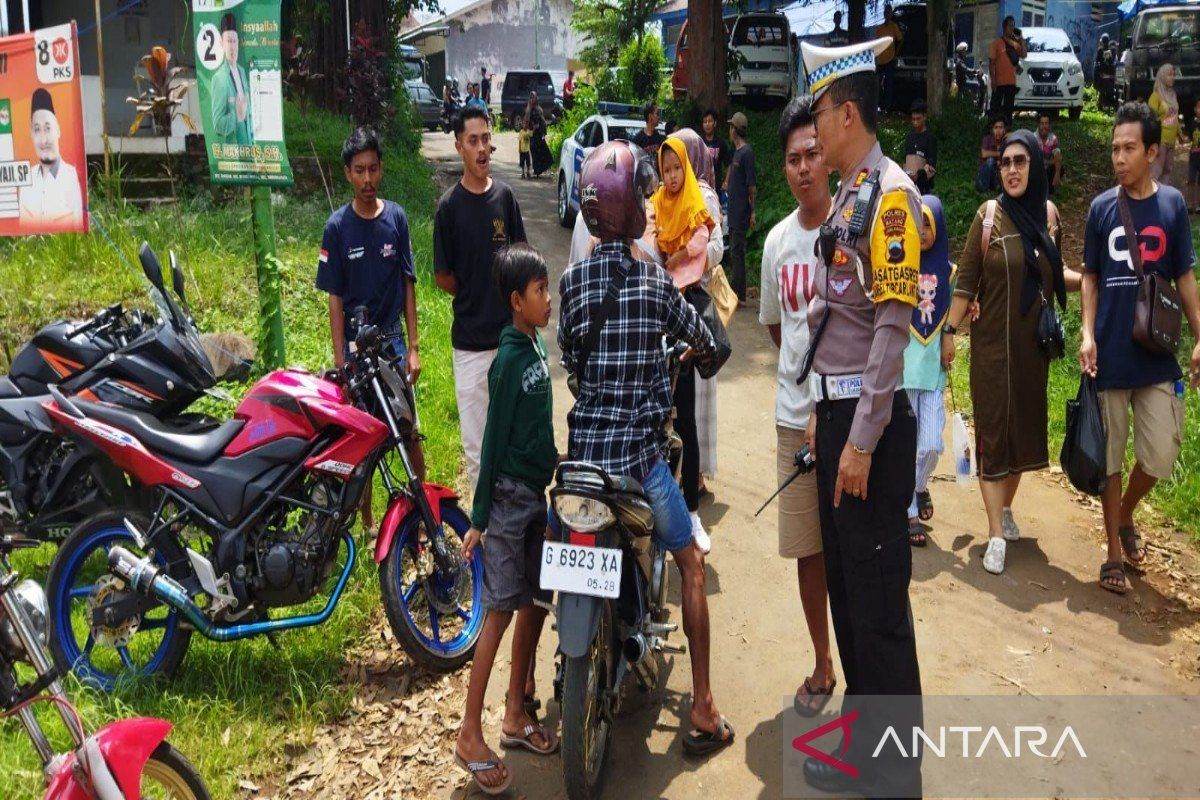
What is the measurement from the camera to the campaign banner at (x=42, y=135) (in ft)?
22.7

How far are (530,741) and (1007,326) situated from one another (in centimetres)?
330

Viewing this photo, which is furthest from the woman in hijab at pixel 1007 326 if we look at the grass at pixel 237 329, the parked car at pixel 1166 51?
the parked car at pixel 1166 51

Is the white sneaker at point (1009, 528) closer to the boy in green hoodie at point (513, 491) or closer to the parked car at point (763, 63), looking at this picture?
the boy in green hoodie at point (513, 491)

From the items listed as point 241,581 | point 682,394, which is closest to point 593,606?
point 241,581

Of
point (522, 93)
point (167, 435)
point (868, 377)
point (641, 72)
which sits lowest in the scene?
point (167, 435)

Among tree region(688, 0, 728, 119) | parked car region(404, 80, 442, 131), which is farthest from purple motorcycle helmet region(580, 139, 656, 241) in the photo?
parked car region(404, 80, 442, 131)

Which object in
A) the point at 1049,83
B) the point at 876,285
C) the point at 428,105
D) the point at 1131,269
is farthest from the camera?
the point at 428,105

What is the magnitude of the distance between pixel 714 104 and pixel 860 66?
44.2 feet

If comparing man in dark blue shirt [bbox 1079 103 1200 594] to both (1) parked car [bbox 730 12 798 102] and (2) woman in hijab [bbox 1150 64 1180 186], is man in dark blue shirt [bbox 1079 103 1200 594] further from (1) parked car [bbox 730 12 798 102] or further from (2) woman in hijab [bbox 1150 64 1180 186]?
(1) parked car [bbox 730 12 798 102]

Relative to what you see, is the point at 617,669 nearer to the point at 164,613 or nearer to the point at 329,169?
the point at 164,613

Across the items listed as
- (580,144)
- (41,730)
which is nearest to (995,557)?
(41,730)

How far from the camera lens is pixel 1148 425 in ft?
16.6

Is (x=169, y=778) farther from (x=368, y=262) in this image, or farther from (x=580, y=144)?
(x=580, y=144)

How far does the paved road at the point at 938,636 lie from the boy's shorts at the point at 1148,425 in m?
0.67
